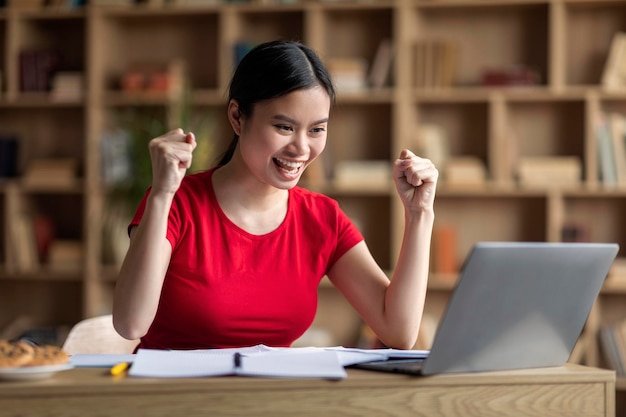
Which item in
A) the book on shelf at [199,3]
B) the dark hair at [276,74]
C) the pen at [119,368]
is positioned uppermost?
the book on shelf at [199,3]

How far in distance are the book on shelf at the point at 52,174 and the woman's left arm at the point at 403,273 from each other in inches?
110

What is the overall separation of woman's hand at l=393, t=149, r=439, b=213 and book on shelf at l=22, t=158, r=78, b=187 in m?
3.11

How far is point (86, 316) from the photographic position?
4.43 m

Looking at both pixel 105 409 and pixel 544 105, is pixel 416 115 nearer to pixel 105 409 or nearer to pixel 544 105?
pixel 544 105

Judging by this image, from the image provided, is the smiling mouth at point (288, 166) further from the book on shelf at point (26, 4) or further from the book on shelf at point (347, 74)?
the book on shelf at point (26, 4)

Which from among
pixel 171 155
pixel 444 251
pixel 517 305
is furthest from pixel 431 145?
pixel 517 305

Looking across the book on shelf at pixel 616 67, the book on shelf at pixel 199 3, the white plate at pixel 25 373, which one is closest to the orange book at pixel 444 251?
the book on shelf at pixel 616 67

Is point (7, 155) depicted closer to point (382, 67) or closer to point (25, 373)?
point (382, 67)

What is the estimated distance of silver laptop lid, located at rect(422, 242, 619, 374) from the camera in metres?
1.20

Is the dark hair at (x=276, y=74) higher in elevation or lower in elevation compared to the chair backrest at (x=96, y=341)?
higher

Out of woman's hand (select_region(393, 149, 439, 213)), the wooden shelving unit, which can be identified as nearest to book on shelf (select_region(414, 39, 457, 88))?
the wooden shelving unit

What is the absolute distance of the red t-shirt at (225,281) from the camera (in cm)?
179

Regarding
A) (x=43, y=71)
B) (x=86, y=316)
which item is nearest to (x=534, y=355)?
(x=86, y=316)

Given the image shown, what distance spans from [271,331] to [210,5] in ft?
9.19
